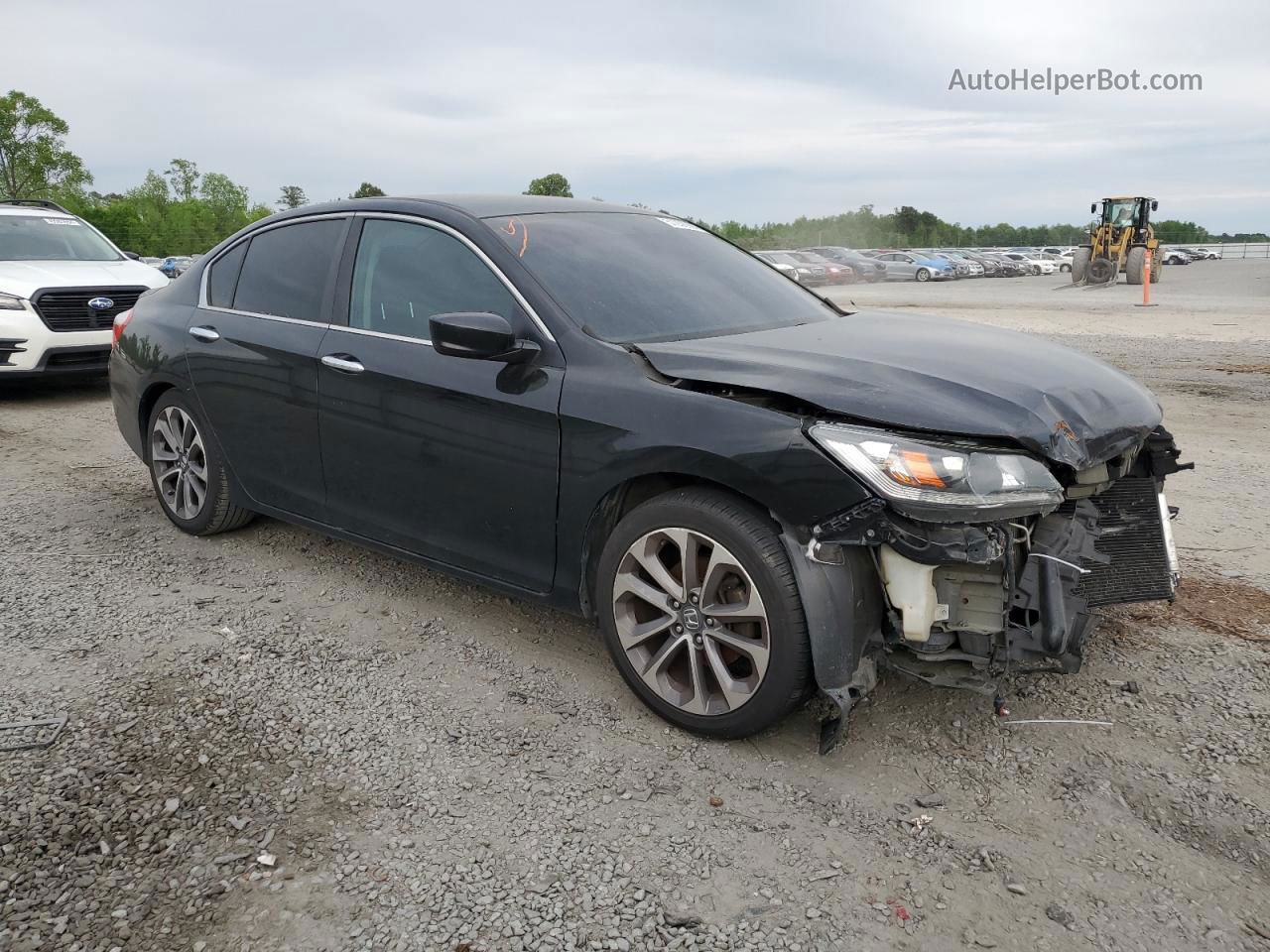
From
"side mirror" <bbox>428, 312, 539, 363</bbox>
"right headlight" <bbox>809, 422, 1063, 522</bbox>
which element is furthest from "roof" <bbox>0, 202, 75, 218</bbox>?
"right headlight" <bbox>809, 422, 1063, 522</bbox>

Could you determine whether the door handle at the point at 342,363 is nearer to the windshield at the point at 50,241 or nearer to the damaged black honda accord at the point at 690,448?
the damaged black honda accord at the point at 690,448

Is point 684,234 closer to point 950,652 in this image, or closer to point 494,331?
point 494,331

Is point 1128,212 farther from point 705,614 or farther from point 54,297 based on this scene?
point 705,614

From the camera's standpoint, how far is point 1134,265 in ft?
103

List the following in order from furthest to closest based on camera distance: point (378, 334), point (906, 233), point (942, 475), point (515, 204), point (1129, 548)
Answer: point (906, 233) → point (515, 204) → point (378, 334) → point (1129, 548) → point (942, 475)

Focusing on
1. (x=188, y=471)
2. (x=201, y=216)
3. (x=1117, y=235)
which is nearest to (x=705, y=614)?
(x=188, y=471)

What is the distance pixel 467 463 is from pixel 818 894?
1.86 m

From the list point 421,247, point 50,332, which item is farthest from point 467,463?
point 50,332

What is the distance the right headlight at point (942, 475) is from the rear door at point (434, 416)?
103 centimetres

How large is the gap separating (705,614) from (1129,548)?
1499 mm

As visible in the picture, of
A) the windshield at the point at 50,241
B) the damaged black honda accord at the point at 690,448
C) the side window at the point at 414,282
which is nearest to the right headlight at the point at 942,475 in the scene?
the damaged black honda accord at the point at 690,448

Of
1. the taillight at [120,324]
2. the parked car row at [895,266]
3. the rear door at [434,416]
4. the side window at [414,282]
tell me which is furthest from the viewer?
the parked car row at [895,266]

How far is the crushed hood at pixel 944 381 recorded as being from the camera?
9.29 feet

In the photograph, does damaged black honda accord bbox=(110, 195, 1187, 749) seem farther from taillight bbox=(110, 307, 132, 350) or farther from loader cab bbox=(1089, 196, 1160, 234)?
loader cab bbox=(1089, 196, 1160, 234)
